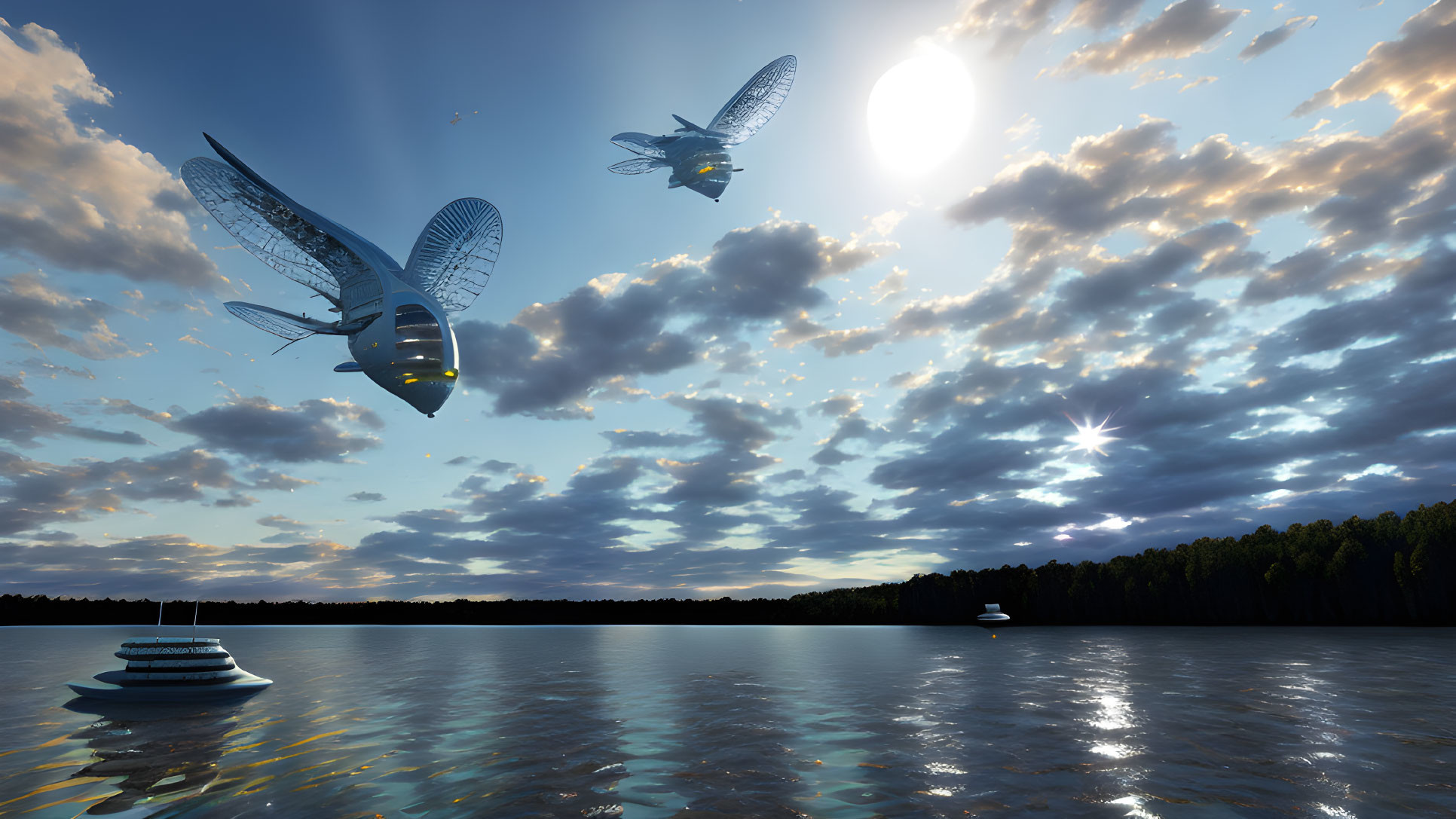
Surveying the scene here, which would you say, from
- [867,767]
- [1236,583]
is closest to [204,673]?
[867,767]

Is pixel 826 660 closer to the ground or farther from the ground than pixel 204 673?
closer to the ground

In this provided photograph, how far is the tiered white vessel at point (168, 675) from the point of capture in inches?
1772

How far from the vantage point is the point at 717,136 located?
251 feet

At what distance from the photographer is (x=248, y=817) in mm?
18312

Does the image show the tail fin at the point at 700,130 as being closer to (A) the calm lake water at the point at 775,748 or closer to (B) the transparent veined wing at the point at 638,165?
(B) the transparent veined wing at the point at 638,165

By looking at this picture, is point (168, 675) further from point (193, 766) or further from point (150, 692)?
point (193, 766)

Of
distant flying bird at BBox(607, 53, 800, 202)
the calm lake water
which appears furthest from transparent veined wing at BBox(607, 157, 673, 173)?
the calm lake water

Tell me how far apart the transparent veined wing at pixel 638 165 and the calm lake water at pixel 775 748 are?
5668 centimetres

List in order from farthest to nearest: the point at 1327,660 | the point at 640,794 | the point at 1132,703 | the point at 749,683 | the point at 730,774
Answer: the point at 1327,660 → the point at 749,683 → the point at 1132,703 → the point at 730,774 → the point at 640,794

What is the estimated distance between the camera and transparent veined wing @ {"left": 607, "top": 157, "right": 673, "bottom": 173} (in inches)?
3056

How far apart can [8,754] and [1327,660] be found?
95115 millimetres

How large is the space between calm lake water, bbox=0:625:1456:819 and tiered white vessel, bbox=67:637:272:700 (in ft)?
9.17

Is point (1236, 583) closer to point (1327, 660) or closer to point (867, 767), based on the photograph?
point (1327, 660)

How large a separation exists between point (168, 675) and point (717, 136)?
69903mm
